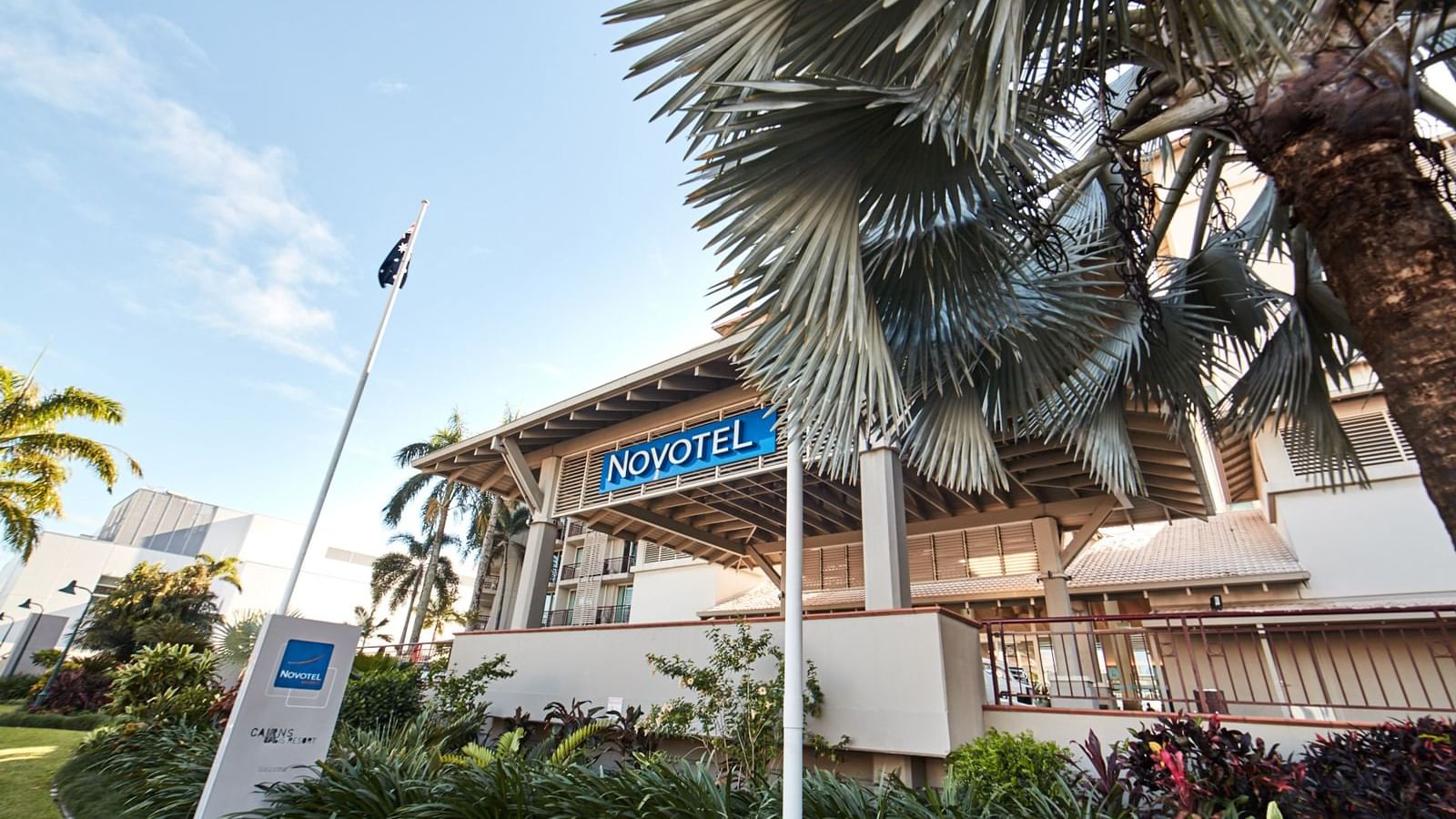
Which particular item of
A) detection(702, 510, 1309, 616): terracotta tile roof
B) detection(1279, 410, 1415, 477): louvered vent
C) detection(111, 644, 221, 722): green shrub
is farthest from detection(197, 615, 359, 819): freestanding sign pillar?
detection(1279, 410, 1415, 477): louvered vent

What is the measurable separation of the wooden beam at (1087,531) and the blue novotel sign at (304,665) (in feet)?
33.1

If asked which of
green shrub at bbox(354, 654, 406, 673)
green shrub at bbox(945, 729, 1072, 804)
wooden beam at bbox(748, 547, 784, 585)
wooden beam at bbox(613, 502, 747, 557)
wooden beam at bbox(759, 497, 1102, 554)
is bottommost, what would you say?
green shrub at bbox(945, 729, 1072, 804)

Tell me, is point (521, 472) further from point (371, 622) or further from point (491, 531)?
point (371, 622)

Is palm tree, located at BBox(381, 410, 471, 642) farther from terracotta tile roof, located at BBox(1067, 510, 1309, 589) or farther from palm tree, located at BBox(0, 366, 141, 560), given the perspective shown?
terracotta tile roof, located at BBox(1067, 510, 1309, 589)

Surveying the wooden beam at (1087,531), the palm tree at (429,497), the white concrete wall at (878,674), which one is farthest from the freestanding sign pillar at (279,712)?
the palm tree at (429,497)

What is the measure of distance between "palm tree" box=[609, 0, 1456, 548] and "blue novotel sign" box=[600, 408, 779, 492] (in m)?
3.67

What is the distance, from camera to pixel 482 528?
2652 centimetres

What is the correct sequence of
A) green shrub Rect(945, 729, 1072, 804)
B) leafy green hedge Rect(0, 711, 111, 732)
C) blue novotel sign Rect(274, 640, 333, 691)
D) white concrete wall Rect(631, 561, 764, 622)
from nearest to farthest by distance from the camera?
green shrub Rect(945, 729, 1072, 804)
blue novotel sign Rect(274, 640, 333, 691)
leafy green hedge Rect(0, 711, 111, 732)
white concrete wall Rect(631, 561, 764, 622)

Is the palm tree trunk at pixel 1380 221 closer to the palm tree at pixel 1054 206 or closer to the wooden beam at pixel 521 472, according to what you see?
the palm tree at pixel 1054 206

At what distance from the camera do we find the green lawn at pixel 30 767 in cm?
619

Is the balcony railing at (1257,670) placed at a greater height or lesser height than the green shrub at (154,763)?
greater

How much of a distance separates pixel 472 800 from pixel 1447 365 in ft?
18.1

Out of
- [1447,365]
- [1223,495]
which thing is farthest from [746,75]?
[1223,495]

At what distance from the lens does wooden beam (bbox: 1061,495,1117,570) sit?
9906mm
